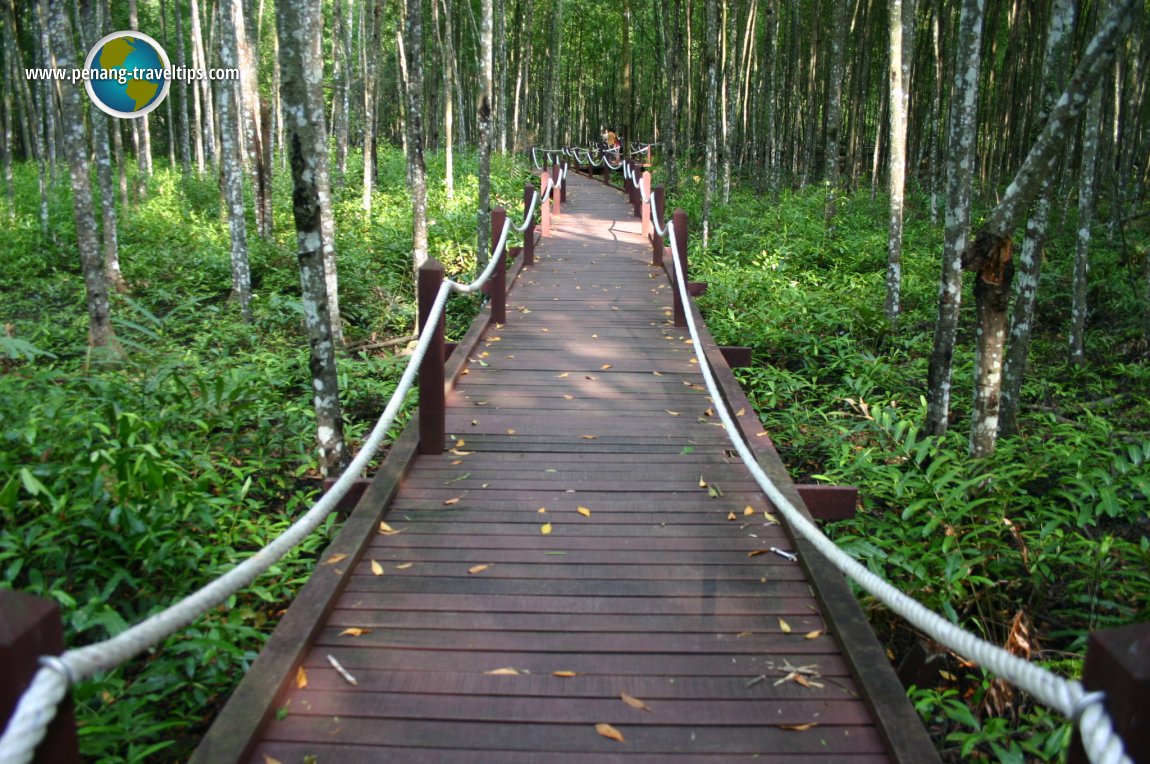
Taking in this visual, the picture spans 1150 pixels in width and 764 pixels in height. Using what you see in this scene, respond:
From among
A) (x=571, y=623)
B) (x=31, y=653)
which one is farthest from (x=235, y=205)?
(x=31, y=653)

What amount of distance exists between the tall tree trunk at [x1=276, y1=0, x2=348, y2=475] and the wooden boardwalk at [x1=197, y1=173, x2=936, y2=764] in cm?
69

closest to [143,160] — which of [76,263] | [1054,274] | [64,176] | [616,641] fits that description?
[64,176]

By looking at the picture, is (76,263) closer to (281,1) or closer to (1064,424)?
(281,1)

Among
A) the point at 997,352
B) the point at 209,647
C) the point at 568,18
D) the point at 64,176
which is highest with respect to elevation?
the point at 568,18

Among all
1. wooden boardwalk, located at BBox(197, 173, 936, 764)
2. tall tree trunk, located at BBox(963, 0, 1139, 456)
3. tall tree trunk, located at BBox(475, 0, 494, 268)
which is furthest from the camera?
tall tree trunk, located at BBox(475, 0, 494, 268)

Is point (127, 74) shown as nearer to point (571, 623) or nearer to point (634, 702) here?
point (571, 623)

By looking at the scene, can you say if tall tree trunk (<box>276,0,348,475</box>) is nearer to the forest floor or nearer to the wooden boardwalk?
the forest floor

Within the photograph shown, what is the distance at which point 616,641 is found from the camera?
121 inches

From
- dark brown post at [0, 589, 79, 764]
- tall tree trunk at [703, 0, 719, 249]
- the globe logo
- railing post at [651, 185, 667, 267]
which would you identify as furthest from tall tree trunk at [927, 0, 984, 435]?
the globe logo

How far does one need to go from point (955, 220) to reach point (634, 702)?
440 centimetres

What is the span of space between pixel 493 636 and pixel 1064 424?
4.80 meters

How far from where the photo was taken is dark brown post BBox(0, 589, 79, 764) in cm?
125

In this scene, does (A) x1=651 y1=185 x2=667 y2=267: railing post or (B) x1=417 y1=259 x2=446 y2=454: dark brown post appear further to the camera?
(A) x1=651 y1=185 x2=667 y2=267: railing post

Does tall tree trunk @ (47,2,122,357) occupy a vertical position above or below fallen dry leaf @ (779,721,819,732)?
above
